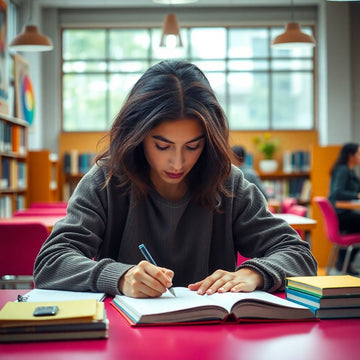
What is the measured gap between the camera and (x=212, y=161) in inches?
74.4

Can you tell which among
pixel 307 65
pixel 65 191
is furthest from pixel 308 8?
pixel 65 191

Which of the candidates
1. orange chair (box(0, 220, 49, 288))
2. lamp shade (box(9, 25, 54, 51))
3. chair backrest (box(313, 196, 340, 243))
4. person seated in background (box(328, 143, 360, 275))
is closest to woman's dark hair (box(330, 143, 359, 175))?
person seated in background (box(328, 143, 360, 275))

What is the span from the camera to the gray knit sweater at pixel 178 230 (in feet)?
5.88

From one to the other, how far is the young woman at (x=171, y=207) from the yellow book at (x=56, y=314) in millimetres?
311

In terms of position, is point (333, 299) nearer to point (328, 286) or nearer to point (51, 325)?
point (328, 286)

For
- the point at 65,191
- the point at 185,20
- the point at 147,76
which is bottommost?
the point at 65,191

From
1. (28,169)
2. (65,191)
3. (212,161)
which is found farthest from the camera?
(65,191)

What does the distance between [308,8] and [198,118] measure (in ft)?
28.3

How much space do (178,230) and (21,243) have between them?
75.3 inches

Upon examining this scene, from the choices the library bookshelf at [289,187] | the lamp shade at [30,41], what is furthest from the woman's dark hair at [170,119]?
the library bookshelf at [289,187]

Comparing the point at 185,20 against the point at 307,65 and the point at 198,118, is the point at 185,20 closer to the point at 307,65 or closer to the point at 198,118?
the point at 307,65

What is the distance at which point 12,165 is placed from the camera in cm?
731

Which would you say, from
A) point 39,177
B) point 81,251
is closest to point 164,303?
point 81,251

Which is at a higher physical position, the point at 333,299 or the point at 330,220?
the point at 333,299
